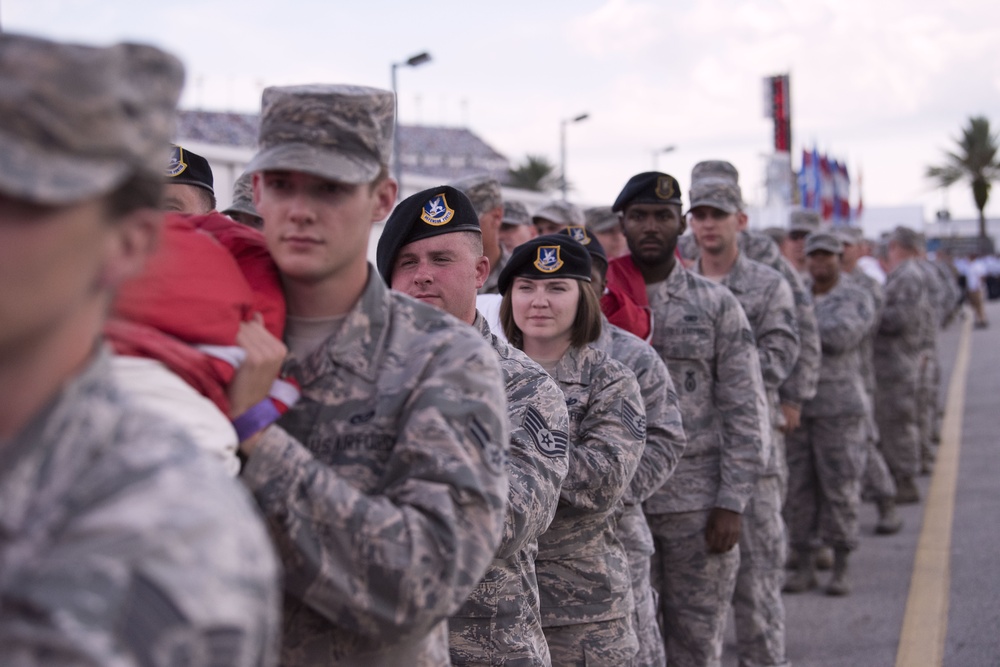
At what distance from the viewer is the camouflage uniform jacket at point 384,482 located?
2.06 metres

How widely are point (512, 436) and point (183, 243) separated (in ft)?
5.74

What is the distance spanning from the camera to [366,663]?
2.28 m

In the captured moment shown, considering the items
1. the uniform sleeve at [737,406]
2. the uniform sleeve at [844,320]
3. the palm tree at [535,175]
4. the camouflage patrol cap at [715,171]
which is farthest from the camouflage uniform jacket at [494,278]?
the palm tree at [535,175]

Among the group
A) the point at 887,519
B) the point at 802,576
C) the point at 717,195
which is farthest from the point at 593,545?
the point at 887,519

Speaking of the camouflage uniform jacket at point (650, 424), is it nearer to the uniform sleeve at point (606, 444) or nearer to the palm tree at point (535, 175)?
the uniform sleeve at point (606, 444)

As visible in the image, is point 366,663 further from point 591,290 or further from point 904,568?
point 904,568

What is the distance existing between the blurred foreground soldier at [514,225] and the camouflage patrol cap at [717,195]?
1.55 metres

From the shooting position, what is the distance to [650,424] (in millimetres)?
5273

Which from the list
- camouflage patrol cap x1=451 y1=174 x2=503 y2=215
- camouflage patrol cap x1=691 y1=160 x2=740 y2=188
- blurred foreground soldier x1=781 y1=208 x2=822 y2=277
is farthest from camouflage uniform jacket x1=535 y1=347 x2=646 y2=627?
blurred foreground soldier x1=781 y1=208 x2=822 y2=277

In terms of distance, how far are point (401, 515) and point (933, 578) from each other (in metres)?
7.47

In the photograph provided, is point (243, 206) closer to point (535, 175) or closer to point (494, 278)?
point (494, 278)

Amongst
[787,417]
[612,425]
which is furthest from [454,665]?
[787,417]

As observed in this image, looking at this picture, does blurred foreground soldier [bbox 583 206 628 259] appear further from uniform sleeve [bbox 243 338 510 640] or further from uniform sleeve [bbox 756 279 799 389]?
uniform sleeve [bbox 243 338 510 640]

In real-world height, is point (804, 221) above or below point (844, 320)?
above
